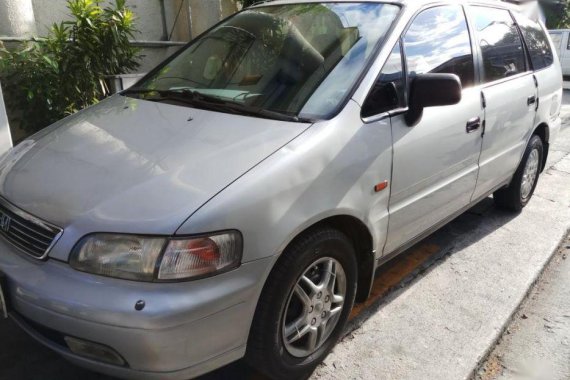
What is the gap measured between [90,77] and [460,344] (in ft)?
13.6

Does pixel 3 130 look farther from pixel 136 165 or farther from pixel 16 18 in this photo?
pixel 136 165

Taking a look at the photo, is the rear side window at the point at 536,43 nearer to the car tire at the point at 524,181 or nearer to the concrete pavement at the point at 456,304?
the car tire at the point at 524,181

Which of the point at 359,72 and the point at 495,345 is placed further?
the point at 495,345

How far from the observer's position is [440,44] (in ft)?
10.1

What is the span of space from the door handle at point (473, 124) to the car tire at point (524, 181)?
120 centimetres

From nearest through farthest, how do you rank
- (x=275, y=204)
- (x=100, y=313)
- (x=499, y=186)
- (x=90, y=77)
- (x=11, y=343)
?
(x=100, y=313), (x=275, y=204), (x=11, y=343), (x=499, y=186), (x=90, y=77)

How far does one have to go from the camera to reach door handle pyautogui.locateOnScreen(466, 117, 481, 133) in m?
3.15

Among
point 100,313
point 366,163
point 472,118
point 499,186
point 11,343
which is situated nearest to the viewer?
point 100,313

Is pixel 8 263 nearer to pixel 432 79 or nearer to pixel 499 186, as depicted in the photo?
pixel 432 79

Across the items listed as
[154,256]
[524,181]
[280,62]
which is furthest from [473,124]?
[154,256]

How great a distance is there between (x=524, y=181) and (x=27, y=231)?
12.9 feet

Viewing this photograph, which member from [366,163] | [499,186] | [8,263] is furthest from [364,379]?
[499,186]

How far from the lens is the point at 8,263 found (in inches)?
79.2

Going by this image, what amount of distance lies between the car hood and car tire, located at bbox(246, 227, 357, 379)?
1.47 feet
